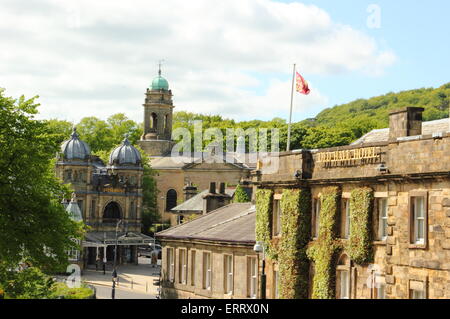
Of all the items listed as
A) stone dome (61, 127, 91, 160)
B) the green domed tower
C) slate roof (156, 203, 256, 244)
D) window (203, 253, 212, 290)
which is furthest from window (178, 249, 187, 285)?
the green domed tower

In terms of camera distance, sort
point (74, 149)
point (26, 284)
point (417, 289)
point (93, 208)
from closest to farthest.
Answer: point (417, 289) < point (26, 284) < point (74, 149) < point (93, 208)

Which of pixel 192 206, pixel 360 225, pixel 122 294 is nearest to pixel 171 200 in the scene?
pixel 192 206

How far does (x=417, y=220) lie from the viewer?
87.6 ft

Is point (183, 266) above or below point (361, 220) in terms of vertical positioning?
below

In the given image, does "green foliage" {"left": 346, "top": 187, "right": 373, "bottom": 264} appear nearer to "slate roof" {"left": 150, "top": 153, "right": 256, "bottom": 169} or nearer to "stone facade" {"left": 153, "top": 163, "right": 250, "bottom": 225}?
"stone facade" {"left": 153, "top": 163, "right": 250, "bottom": 225}

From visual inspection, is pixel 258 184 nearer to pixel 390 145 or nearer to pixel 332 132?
pixel 390 145

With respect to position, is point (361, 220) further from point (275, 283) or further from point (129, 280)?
point (129, 280)

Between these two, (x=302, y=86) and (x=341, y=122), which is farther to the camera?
(x=341, y=122)

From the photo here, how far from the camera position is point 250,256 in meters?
39.6

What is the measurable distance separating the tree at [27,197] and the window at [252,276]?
8.92 meters

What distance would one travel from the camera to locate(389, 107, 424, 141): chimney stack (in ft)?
97.0

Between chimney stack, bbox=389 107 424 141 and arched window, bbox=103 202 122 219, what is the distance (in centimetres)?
8120

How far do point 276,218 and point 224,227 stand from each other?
356 inches

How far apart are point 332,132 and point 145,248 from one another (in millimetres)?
31297
